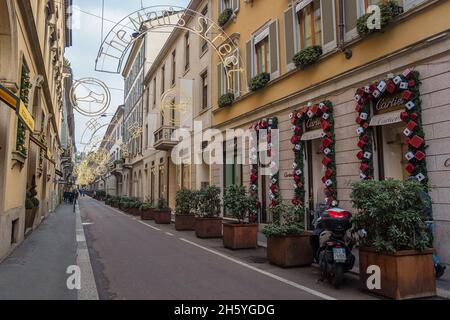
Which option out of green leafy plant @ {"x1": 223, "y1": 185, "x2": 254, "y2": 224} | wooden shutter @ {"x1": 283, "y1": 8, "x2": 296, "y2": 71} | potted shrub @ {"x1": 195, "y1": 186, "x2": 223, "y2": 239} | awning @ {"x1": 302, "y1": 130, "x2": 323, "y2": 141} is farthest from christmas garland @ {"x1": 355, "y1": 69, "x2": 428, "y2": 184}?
potted shrub @ {"x1": 195, "y1": 186, "x2": 223, "y2": 239}

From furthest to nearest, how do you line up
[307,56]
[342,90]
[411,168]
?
1. [307,56]
2. [342,90]
3. [411,168]

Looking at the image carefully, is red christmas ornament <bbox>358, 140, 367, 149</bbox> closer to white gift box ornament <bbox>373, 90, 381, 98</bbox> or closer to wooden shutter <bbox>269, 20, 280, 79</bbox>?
white gift box ornament <bbox>373, 90, 381, 98</bbox>

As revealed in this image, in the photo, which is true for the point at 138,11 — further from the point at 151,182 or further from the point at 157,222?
the point at 151,182

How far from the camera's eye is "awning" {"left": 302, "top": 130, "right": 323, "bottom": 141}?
11600 millimetres

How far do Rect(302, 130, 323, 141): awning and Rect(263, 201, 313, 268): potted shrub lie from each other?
4.09m

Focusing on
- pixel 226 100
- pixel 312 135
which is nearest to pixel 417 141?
pixel 312 135

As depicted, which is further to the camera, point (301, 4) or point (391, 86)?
point (301, 4)

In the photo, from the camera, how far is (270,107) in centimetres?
1441

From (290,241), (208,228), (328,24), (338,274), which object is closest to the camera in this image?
(338,274)

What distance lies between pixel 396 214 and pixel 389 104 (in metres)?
4.47

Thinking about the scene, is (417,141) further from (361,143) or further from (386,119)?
(361,143)

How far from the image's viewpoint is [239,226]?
1025 cm

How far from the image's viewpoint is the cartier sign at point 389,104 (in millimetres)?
8934
